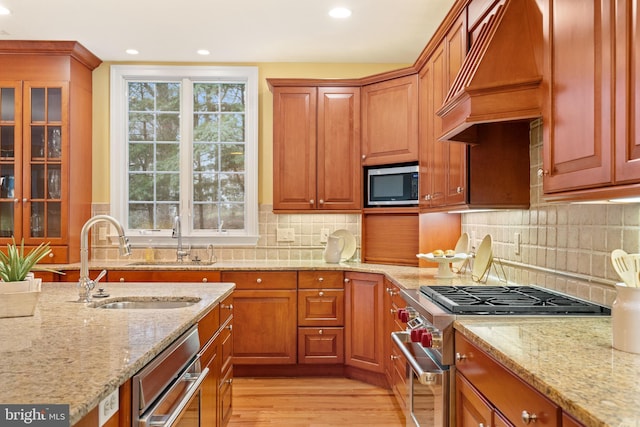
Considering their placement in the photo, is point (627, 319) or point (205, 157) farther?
point (205, 157)

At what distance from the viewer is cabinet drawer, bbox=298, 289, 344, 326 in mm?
3969

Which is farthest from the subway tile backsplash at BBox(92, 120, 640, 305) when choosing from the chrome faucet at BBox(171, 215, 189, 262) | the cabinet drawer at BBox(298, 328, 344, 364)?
the chrome faucet at BBox(171, 215, 189, 262)

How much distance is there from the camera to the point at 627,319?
4.43 ft

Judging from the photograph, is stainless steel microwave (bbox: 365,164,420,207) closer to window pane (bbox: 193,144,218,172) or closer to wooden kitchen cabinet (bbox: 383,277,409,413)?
wooden kitchen cabinet (bbox: 383,277,409,413)

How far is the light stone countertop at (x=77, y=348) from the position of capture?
1.05 metres

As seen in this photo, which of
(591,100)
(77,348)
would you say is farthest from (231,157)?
(591,100)

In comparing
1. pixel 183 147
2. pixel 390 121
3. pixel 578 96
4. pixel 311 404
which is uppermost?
pixel 390 121

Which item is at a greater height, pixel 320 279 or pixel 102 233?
pixel 102 233

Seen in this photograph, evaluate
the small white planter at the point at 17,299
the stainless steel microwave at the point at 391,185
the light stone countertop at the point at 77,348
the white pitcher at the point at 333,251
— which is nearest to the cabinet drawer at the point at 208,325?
the light stone countertop at the point at 77,348

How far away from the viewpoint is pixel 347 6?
3.40 metres

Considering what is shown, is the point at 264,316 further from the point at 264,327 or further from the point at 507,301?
the point at 507,301

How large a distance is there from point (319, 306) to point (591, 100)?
2.78m

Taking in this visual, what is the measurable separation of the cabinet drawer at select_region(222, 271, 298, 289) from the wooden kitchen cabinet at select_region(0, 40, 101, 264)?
1.42 metres

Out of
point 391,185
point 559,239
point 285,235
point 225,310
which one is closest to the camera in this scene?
point 559,239
